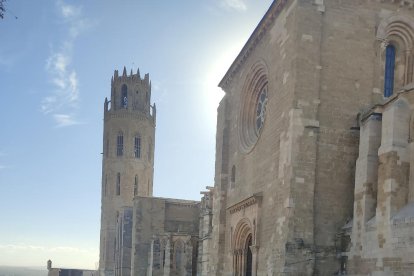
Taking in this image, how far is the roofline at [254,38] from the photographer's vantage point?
1608 centimetres

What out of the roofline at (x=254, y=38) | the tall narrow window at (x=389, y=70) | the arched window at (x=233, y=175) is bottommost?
the arched window at (x=233, y=175)

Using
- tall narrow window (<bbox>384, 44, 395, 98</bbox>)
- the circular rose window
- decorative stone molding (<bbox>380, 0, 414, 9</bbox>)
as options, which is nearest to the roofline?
the circular rose window

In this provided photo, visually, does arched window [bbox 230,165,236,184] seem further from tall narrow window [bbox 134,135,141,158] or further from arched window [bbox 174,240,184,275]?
tall narrow window [bbox 134,135,141,158]

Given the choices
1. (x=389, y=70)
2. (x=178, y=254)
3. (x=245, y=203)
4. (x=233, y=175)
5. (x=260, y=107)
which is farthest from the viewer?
(x=178, y=254)

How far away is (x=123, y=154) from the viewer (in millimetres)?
53125

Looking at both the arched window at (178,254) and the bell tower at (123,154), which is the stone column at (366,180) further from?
the bell tower at (123,154)

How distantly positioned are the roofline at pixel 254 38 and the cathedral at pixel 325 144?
69 millimetres

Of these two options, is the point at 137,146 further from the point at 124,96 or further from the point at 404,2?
the point at 404,2

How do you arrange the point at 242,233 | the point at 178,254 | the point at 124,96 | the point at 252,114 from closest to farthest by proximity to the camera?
the point at 242,233, the point at 252,114, the point at 178,254, the point at 124,96

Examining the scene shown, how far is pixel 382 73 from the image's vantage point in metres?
15.1

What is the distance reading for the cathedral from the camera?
475 inches

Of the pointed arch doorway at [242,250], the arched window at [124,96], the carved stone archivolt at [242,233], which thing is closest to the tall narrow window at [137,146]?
the arched window at [124,96]

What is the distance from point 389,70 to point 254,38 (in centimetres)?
523

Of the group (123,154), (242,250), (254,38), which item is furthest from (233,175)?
(123,154)
